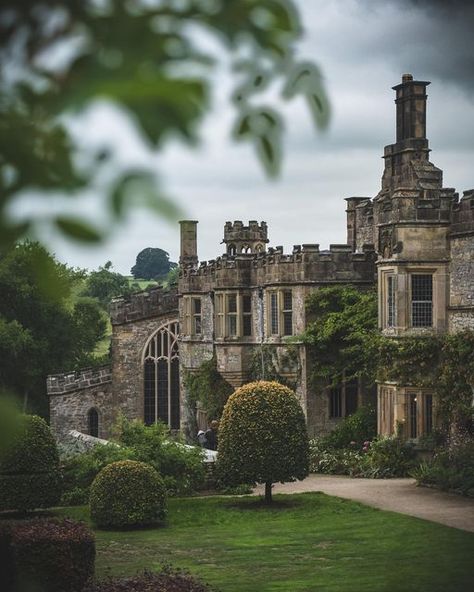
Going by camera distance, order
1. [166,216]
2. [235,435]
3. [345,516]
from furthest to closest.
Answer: [235,435] < [345,516] < [166,216]

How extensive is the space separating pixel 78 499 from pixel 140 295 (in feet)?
53.9

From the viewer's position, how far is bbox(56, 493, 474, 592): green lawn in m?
14.0

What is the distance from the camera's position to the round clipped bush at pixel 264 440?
70.6ft

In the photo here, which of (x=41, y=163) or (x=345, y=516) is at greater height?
(x=41, y=163)

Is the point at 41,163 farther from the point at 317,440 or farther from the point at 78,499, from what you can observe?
the point at 317,440

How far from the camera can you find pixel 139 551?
17.3 metres

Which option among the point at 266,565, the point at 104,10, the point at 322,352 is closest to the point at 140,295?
the point at 322,352

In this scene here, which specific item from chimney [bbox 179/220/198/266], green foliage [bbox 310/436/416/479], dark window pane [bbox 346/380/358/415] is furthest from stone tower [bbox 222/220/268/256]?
green foliage [bbox 310/436/416/479]

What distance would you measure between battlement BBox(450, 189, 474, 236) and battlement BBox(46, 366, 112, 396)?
58.4 feet

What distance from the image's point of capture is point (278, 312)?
3050 cm

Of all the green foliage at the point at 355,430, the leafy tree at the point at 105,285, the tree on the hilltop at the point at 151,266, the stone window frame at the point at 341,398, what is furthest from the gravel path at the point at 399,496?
the tree on the hilltop at the point at 151,266

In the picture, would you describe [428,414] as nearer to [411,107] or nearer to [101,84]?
[411,107]

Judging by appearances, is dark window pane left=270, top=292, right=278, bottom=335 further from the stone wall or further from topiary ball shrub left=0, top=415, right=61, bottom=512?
the stone wall

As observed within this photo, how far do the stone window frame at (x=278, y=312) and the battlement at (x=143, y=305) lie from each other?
29.7 feet
